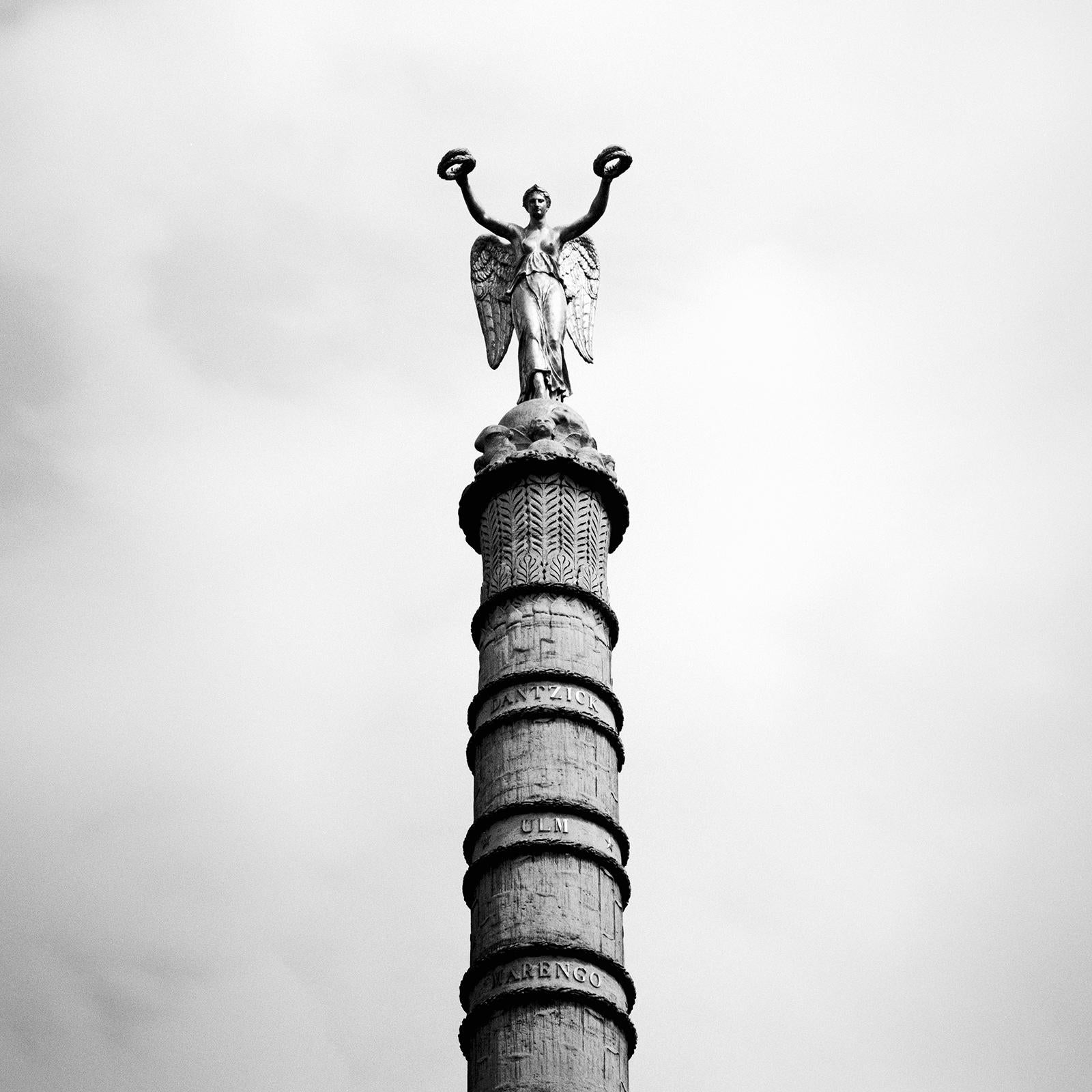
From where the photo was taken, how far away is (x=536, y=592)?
1391 cm

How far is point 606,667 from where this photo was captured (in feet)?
45.5

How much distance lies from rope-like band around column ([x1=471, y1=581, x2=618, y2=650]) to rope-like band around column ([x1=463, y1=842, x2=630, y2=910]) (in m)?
1.79

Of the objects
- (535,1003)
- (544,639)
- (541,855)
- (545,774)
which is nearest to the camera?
(535,1003)

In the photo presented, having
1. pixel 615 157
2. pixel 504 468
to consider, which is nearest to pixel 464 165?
pixel 615 157

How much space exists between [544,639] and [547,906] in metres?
1.93

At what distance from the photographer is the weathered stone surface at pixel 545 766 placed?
12.9 m

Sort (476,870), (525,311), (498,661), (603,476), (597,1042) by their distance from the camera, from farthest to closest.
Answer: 1. (525,311)
2. (603,476)
3. (498,661)
4. (476,870)
5. (597,1042)

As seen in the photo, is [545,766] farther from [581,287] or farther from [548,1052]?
[581,287]

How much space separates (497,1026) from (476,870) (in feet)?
3.57

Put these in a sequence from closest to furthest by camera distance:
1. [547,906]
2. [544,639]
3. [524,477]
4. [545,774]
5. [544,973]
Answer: [544,973]
[547,906]
[545,774]
[544,639]
[524,477]

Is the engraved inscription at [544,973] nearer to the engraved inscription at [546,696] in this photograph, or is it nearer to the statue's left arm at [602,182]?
the engraved inscription at [546,696]

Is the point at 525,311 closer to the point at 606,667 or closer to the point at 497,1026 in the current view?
the point at 606,667

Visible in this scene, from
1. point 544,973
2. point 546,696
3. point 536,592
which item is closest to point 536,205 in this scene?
point 536,592

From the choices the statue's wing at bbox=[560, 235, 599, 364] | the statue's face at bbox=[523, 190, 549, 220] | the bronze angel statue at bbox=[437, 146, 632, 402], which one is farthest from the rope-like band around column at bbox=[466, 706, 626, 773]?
the statue's face at bbox=[523, 190, 549, 220]
